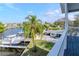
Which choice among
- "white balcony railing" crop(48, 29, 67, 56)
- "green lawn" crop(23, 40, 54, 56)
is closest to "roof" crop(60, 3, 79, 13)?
"white balcony railing" crop(48, 29, 67, 56)

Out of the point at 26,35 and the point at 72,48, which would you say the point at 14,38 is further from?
the point at 72,48

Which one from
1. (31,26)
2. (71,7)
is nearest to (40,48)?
(31,26)

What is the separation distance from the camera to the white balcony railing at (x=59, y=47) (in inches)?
93.3

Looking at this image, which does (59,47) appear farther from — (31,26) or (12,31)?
(12,31)

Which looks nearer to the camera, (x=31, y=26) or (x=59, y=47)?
(x=59, y=47)

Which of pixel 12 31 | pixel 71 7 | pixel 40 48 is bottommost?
pixel 40 48

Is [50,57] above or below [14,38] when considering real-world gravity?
below

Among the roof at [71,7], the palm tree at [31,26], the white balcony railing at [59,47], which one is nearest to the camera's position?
the white balcony railing at [59,47]

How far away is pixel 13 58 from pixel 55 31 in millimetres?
502

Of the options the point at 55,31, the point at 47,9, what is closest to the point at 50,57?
the point at 55,31

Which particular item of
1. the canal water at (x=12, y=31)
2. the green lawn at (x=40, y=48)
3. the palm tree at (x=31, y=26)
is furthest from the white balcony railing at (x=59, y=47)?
the canal water at (x=12, y=31)

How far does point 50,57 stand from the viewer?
2.59 meters

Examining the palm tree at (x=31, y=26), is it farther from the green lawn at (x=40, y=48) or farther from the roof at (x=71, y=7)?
the roof at (x=71, y=7)

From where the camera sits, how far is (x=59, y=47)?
2404 mm
